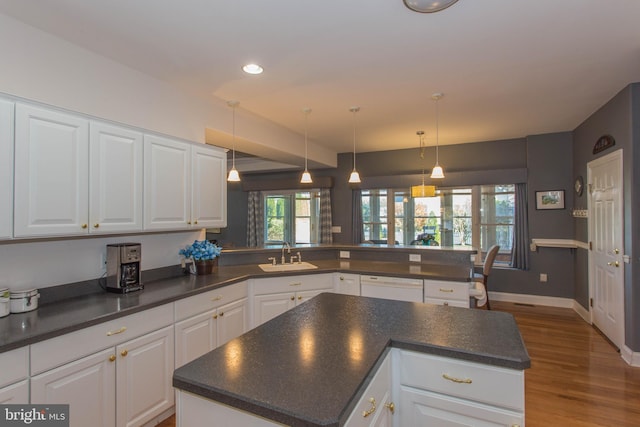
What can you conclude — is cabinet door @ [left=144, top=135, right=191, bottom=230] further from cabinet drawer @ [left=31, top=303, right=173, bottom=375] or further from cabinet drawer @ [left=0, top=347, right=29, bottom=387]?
cabinet drawer @ [left=0, top=347, right=29, bottom=387]

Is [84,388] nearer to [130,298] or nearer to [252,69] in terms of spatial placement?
[130,298]

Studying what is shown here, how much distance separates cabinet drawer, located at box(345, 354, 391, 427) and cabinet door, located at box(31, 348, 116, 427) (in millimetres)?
1569

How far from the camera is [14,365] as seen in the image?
151cm

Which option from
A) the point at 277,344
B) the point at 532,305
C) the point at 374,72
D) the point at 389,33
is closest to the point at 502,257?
the point at 532,305

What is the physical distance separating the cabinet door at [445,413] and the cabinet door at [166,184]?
7.05ft

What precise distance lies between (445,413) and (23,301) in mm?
2329

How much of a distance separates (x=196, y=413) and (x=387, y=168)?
5.67 meters

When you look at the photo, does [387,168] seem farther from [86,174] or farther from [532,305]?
[86,174]

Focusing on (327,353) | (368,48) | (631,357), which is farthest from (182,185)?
(631,357)

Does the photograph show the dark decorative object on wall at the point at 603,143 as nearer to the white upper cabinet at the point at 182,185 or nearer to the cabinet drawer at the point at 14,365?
the white upper cabinet at the point at 182,185

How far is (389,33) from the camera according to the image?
7.07ft

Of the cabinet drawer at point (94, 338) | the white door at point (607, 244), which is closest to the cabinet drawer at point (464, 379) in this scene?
the cabinet drawer at point (94, 338)

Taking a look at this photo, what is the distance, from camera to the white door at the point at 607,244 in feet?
11.1

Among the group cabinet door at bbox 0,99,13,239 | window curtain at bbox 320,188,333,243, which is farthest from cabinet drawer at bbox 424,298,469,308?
window curtain at bbox 320,188,333,243
